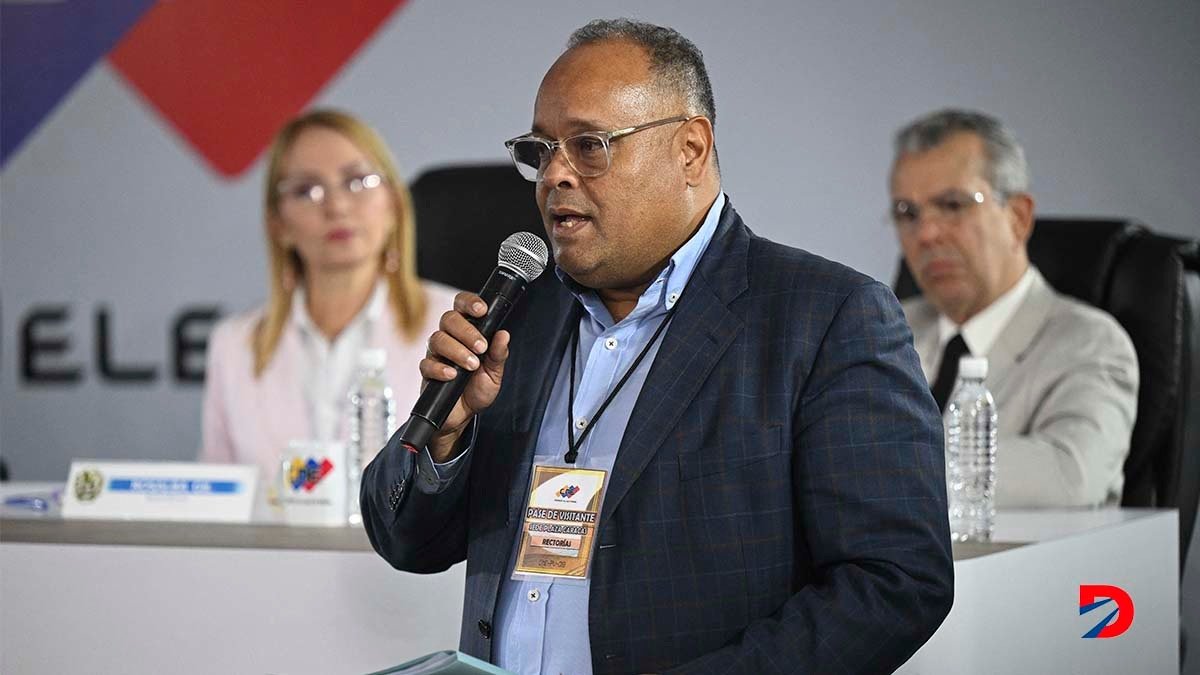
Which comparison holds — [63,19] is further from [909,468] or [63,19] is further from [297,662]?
[909,468]

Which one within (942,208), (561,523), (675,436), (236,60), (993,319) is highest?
(236,60)

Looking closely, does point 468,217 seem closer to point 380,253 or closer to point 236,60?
point 380,253

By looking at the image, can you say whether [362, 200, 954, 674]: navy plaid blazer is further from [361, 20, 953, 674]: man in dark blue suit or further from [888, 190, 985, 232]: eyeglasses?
[888, 190, 985, 232]: eyeglasses

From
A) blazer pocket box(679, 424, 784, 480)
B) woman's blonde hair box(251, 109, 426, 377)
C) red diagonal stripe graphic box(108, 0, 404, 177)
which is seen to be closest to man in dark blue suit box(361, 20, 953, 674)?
blazer pocket box(679, 424, 784, 480)

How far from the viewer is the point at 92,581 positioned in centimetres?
207

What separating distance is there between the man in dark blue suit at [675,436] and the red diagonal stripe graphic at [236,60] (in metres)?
3.17

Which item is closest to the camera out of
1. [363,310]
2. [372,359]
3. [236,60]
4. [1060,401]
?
[372,359]

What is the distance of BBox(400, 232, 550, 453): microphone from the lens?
1477 mm

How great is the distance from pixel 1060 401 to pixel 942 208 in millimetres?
565

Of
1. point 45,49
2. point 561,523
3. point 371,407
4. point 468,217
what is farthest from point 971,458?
point 45,49

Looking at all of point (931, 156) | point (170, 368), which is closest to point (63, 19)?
point (170, 368)

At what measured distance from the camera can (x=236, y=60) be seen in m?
4.82

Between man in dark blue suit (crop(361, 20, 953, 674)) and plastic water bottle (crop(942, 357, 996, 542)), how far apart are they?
512 millimetres

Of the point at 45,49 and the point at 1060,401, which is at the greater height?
the point at 45,49
